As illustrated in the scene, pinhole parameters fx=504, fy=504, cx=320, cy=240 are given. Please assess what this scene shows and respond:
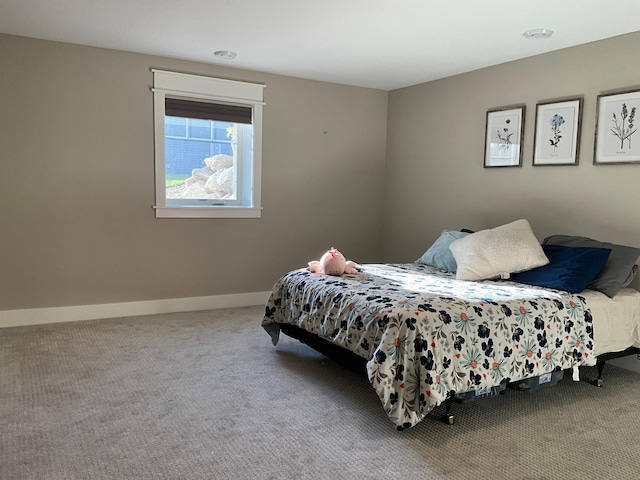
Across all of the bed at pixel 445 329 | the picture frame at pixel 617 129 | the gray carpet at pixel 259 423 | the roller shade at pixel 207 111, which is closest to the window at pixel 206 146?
the roller shade at pixel 207 111

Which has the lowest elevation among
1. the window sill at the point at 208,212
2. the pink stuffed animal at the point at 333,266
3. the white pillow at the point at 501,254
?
the pink stuffed animal at the point at 333,266

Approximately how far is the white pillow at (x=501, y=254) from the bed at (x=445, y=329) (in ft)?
0.26

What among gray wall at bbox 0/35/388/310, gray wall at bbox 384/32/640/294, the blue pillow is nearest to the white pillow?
the blue pillow

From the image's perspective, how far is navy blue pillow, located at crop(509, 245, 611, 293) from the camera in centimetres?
311

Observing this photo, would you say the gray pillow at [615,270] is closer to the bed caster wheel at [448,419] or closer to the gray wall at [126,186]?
the bed caster wheel at [448,419]

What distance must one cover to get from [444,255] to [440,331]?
1623mm

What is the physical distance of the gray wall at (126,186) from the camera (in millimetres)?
3982

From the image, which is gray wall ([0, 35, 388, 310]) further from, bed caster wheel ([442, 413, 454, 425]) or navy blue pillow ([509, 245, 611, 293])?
bed caster wheel ([442, 413, 454, 425])

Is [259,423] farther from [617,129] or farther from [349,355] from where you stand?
[617,129]

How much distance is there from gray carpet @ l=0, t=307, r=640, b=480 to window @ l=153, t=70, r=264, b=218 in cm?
156

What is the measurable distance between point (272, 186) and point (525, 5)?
9.13 feet

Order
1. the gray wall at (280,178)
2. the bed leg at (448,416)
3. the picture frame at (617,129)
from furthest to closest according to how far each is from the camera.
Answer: the gray wall at (280,178), the picture frame at (617,129), the bed leg at (448,416)

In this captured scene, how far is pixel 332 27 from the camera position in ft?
11.3

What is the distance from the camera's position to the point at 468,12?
3117 millimetres
